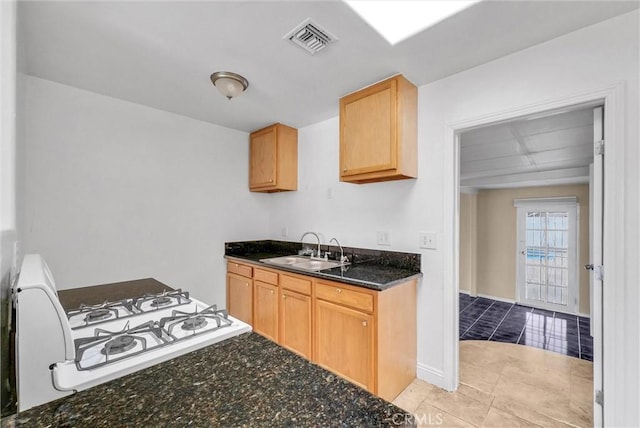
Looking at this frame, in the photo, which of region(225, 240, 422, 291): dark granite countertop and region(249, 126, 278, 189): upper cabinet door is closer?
region(225, 240, 422, 291): dark granite countertop

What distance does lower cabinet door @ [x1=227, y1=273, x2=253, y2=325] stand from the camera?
2.74 metres

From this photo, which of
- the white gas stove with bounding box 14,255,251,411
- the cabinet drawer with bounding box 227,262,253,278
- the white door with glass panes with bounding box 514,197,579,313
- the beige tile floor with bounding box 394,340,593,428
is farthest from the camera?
the white door with glass panes with bounding box 514,197,579,313

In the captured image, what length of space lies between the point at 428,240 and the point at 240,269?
1.89 m

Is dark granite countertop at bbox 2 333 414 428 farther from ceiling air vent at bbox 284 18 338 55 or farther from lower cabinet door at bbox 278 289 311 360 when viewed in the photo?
ceiling air vent at bbox 284 18 338 55

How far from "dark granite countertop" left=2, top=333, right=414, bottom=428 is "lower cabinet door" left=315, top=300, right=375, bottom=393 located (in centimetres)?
111

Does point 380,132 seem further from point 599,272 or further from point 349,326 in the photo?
point 599,272

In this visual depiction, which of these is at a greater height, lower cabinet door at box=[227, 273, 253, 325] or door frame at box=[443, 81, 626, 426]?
door frame at box=[443, 81, 626, 426]

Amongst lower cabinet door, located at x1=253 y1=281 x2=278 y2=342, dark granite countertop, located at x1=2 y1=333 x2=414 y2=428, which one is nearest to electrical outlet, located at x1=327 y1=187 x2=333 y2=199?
lower cabinet door, located at x1=253 y1=281 x2=278 y2=342

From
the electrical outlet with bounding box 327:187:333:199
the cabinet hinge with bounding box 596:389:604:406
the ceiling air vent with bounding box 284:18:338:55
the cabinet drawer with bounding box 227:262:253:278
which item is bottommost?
the cabinet hinge with bounding box 596:389:604:406

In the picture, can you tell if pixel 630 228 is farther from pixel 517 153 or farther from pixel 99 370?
pixel 99 370

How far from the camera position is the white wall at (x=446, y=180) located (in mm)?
1385

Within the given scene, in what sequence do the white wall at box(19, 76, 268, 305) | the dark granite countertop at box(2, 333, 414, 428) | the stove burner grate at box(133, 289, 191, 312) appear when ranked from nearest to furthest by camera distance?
the dark granite countertop at box(2, 333, 414, 428), the stove burner grate at box(133, 289, 191, 312), the white wall at box(19, 76, 268, 305)

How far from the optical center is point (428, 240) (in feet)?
6.98

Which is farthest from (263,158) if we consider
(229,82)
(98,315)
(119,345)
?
(119,345)
